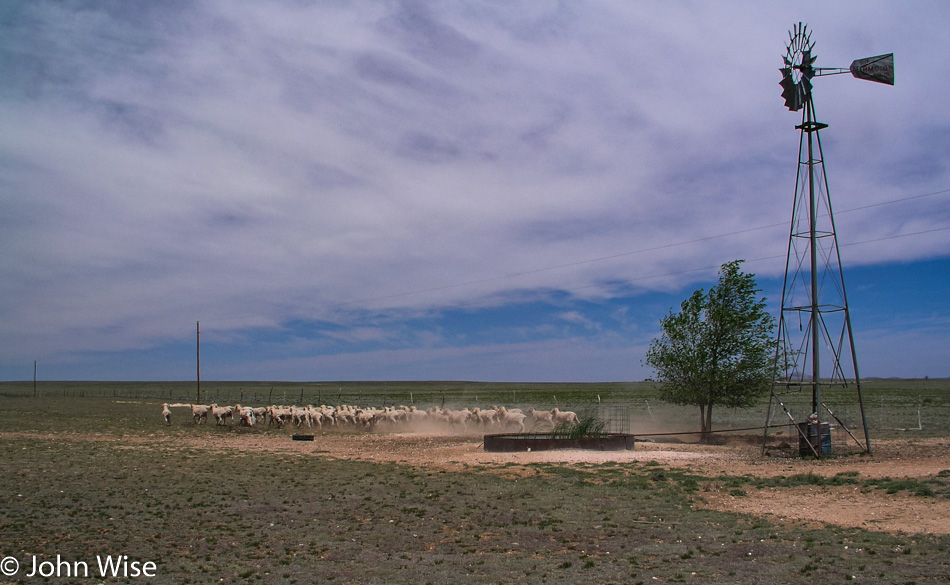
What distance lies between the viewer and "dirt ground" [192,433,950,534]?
13438mm

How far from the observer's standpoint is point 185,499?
1567 cm

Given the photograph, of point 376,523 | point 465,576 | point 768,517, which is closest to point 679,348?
point 768,517

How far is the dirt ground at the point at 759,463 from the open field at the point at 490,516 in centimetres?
9

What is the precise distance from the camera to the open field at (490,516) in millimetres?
10078

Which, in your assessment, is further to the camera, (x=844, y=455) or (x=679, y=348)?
(x=679, y=348)

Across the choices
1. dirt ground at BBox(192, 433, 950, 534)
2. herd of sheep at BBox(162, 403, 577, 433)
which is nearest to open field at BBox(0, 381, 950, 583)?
dirt ground at BBox(192, 433, 950, 534)

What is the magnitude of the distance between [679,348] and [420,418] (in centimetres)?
1663

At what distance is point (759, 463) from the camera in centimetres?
2200

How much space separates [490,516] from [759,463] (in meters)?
11.8

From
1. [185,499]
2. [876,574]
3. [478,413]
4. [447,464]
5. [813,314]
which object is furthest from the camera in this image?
[478,413]

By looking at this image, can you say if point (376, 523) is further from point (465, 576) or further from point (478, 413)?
point (478, 413)

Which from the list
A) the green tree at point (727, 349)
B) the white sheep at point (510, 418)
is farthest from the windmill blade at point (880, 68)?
the white sheep at point (510, 418)

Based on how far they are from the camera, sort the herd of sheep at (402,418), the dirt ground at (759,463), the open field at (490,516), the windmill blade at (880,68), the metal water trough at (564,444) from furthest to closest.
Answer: the herd of sheep at (402,418) → the metal water trough at (564,444) → the windmill blade at (880,68) → the dirt ground at (759,463) → the open field at (490,516)

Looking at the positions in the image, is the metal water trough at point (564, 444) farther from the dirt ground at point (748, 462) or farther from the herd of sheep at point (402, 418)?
the herd of sheep at point (402, 418)
